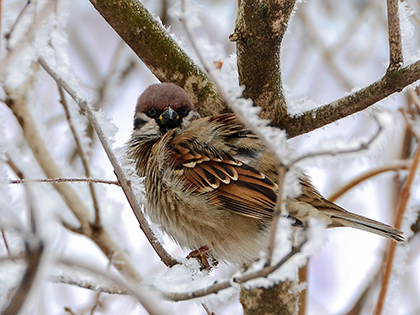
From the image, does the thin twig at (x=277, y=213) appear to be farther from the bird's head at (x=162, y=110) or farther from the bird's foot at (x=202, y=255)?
the bird's head at (x=162, y=110)

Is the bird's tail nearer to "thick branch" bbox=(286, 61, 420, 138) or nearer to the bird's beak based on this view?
"thick branch" bbox=(286, 61, 420, 138)

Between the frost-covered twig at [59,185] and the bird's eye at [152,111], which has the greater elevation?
the bird's eye at [152,111]

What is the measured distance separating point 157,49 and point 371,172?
5.19ft

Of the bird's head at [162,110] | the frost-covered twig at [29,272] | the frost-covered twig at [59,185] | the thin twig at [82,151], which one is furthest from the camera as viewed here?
the frost-covered twig at [59,185]

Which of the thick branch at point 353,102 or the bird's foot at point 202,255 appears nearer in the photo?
the thick branch at point 353,102

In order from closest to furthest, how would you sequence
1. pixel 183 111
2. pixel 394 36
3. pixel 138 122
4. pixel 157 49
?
pixel 394 36 < pixel 157 49 < pixel 183 111 < pixel 138 122

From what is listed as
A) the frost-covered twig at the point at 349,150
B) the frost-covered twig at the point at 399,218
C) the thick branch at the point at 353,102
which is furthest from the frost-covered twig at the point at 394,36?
the frost-covered twig at the point at 349,150

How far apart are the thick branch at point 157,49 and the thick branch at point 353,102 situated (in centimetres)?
61

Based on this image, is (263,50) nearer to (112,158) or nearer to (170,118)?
(170,118)

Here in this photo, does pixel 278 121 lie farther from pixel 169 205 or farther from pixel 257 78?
pixel 169 205

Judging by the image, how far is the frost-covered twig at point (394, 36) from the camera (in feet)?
7.29

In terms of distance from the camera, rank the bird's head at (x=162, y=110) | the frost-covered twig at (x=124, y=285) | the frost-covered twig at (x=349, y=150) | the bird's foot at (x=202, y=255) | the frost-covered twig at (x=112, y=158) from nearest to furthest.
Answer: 1. the frost-covered twig at (x=124, y=285)
2. the frost-covered twig at (x=349, y=150)
3. the frost-covered twig at (x=112, y=158)
4. the bird's foot at (x=202, y=255)
5. the bird's head at (x=162, y=110)

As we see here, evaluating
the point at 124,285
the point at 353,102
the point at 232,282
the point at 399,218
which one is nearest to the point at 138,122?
the point at 353,102

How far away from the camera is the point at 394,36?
7.50 ft
